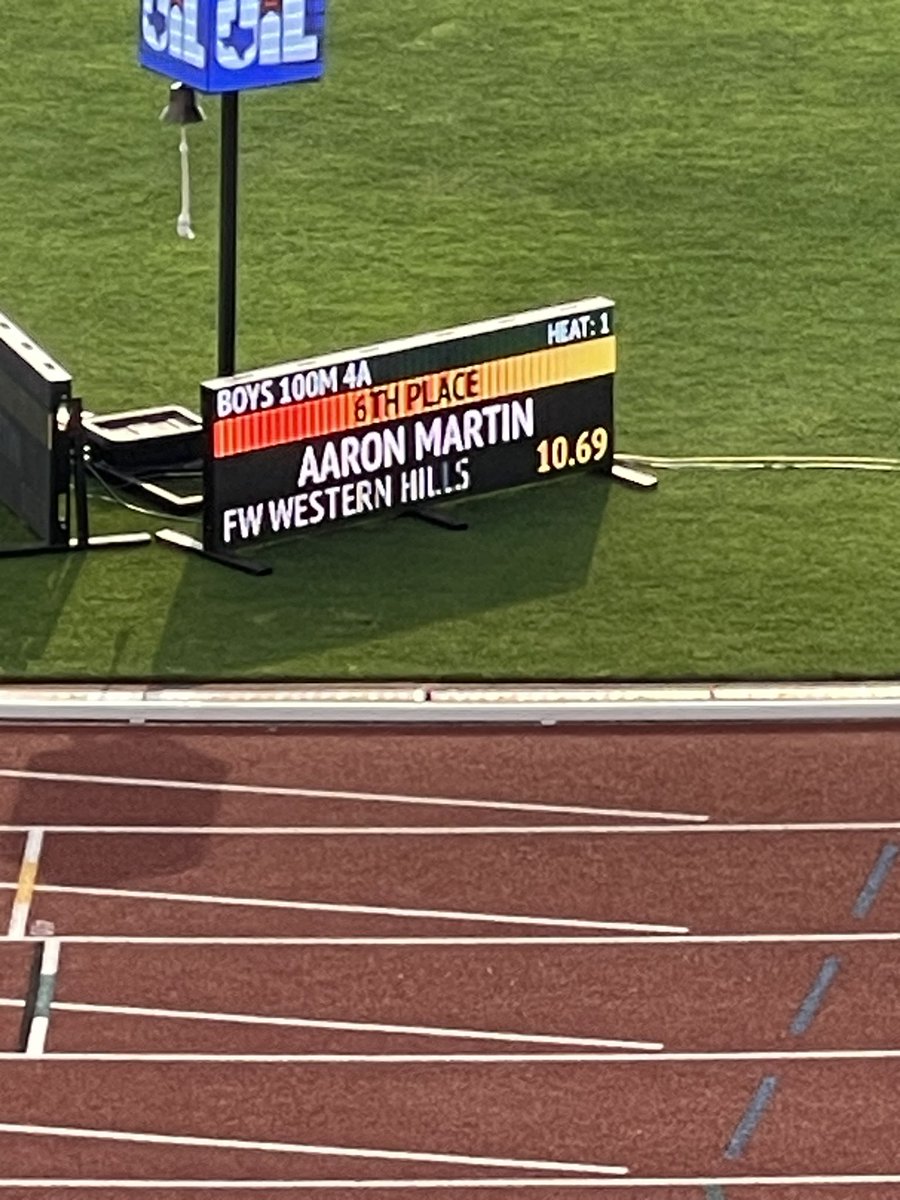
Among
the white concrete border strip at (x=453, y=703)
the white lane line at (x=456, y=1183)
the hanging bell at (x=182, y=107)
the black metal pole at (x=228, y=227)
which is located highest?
the hanging bell at (x=182, y=107)

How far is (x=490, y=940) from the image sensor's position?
18.4 metres

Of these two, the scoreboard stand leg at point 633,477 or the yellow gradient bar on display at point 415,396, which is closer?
the yellow gradient bar on display at point 415,396

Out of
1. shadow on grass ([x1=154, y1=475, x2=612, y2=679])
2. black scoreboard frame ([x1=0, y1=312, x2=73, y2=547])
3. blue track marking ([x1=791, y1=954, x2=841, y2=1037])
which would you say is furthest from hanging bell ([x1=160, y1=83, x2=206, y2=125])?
blue track marking ([x1=791, y1=954, x2=841, y2=1037])

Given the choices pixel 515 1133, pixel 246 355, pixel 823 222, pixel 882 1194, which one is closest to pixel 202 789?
pixel 515 1133

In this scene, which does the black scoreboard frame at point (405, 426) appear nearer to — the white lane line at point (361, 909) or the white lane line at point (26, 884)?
the white lane line at point (26, 884)

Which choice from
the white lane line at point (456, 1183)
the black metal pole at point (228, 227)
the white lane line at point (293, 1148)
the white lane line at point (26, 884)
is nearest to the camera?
the white lane line at point (456, 1183)

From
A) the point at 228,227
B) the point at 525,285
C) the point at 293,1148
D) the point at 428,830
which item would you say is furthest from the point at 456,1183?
the point at 525,285

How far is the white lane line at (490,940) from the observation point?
18.3 metres

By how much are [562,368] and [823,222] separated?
7330mm

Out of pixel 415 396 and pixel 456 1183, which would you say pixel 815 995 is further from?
pixel 415 396

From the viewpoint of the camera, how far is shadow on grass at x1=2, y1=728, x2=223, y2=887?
62.6 ft

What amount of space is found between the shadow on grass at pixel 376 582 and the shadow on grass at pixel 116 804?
1212 mm

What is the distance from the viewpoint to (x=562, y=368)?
2433cm

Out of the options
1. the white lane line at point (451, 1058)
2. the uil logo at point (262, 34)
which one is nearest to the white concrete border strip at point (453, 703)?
the white lane line at point (451, 1058)
